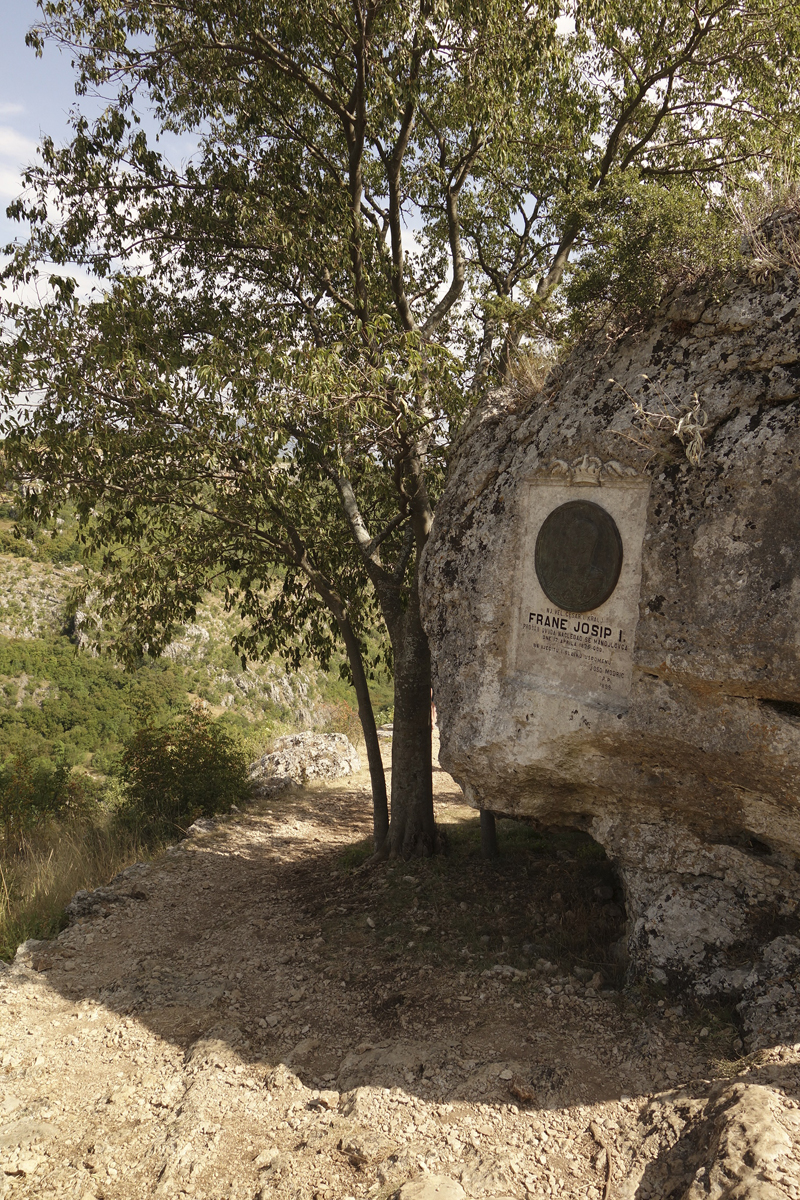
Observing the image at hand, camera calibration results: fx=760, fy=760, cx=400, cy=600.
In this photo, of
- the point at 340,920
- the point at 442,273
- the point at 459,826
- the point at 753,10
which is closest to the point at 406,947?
the point at 340,920

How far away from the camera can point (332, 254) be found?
7.61 m

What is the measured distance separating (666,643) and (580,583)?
2.22ft

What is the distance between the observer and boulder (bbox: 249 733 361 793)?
38.5ft

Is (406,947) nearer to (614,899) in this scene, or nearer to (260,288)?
(614,899)

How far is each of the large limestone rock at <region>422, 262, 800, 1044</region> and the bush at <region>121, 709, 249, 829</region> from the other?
18.6ft

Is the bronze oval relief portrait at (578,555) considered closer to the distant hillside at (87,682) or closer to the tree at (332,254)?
the tree at (332,254)

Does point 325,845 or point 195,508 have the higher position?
point 195,508

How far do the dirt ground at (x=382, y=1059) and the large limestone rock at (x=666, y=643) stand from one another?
0.65m

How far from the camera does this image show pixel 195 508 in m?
7.77

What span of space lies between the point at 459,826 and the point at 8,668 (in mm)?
22772

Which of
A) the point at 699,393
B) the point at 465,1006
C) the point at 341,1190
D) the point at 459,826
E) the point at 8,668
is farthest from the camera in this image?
the point at 8,668

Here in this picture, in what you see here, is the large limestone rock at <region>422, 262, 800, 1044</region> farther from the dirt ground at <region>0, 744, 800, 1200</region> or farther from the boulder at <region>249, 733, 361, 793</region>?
the boulder at <region>249, 733, 361, 793</region>

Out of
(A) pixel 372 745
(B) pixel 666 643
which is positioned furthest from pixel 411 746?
(B) pixel 666 643

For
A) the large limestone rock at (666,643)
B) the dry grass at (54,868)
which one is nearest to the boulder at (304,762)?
the dry grass at (54,868)
